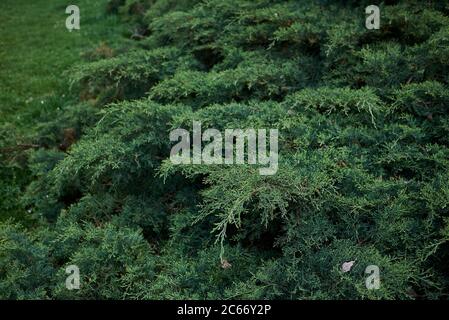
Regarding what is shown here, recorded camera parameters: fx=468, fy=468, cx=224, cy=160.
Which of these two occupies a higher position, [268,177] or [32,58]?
[268,177]

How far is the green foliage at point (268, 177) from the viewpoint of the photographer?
3053 mm

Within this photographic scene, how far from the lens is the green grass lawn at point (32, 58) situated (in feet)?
18.6

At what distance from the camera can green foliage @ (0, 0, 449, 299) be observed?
3.05 metres

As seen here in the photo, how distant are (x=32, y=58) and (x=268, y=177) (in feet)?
23.3

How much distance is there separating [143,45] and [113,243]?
140 inches

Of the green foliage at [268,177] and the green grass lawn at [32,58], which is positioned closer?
the green foliage at [268,177]

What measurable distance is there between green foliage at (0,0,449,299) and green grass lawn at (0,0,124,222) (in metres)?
0.63

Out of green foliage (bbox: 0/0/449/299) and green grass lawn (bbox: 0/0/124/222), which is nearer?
green foliage (bbox: 0/0/449/299)

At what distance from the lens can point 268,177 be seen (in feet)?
10.0

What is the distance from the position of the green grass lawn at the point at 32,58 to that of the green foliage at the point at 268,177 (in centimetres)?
63

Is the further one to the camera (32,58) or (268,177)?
(32,58)
